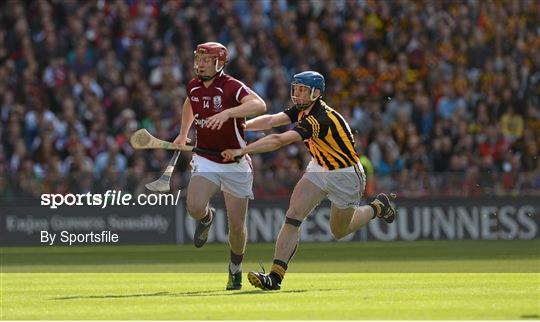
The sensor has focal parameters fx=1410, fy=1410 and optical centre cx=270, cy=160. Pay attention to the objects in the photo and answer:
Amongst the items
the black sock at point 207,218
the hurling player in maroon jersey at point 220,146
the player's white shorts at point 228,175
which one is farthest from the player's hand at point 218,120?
the black sock at point 207,218

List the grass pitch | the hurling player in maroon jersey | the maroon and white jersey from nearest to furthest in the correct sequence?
the grass pitch, the hurling player in maroon jersey, the maroon and white jersey

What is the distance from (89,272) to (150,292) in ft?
14.8

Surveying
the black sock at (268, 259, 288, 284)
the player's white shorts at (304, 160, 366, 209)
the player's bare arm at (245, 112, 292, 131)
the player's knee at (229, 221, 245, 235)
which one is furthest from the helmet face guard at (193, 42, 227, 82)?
the black sock at (268, 259, 288, 284)

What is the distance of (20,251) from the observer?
26.1 metres

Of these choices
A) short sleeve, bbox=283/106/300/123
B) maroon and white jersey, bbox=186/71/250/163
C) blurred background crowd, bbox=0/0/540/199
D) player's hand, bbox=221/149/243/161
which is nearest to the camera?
player's hand, bbox=221/149/243/161

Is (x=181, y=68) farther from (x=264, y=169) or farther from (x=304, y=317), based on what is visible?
(x=304, y=317)

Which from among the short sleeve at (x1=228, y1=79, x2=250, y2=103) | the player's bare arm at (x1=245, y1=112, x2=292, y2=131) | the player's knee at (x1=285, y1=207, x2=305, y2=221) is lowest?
the player's knee at (x1=285, y1=207, x2=305, y2=221)

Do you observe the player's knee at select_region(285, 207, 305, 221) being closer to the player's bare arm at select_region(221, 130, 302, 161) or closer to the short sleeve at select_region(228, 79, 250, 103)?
the player's bare arm at select_region(221, 130, 302, 161)

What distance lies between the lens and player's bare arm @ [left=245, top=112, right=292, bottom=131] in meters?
16.0

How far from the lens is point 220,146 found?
15.9m

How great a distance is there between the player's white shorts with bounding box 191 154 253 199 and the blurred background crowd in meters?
11.0

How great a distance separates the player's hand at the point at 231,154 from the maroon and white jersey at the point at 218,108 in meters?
0.24

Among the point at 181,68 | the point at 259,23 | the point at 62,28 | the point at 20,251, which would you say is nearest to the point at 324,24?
the point at 259,23

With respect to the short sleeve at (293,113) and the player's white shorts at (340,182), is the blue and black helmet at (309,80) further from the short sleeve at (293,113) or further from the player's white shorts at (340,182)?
the player's white shorts at (340,182)
